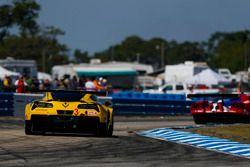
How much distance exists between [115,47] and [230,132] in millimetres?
172142

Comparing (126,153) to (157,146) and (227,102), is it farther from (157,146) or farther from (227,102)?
(227,102)

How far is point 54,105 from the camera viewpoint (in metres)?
17.3

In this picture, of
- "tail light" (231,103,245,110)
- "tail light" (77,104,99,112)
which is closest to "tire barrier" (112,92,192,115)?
"tail light" (231,103,245,110)

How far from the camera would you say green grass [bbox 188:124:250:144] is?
1847 centimetres

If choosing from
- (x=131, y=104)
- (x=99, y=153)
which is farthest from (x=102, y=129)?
(x=131, y=104)

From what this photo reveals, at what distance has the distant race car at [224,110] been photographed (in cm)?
2436

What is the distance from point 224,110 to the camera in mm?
24312

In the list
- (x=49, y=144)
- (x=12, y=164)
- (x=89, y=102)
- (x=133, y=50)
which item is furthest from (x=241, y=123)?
(x=133, y=50)

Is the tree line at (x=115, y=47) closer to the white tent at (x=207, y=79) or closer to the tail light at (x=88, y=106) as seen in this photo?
the white tent at (x=207, y=79)

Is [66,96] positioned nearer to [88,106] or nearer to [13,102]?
[88,106]

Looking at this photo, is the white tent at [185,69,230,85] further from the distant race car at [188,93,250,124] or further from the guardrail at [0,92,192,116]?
the distant race car at [188,93,250,124]

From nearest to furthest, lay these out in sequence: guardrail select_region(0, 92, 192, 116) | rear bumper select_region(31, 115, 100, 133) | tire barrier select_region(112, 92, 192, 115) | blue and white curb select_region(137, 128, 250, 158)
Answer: blue and white curb select_region(137, 128, 250, 158), rear bumper select_region(31, 115, 100, 133), guardrail select_region(0, 92, 192, 116), tire barrier select_region(112, 92, 192, 115)

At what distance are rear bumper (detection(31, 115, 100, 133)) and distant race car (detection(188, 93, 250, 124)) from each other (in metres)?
7.63

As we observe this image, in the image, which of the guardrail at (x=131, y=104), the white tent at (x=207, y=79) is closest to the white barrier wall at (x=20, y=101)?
the guardrail at (x=131, y=104)
